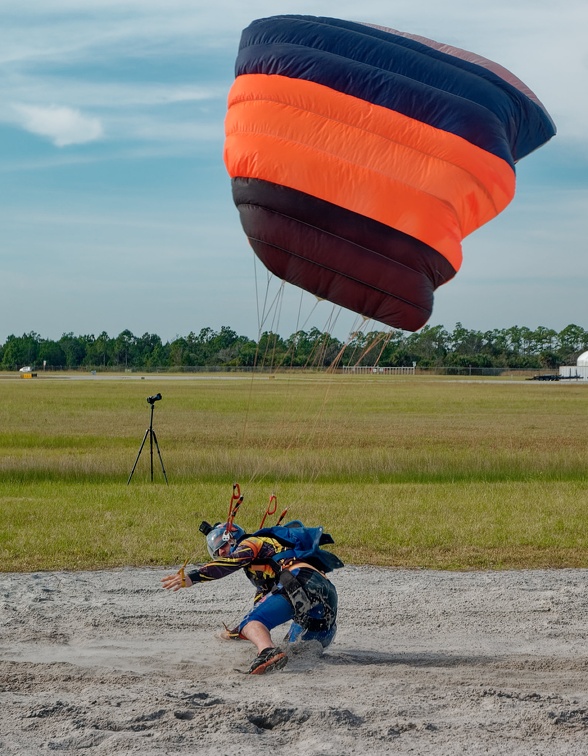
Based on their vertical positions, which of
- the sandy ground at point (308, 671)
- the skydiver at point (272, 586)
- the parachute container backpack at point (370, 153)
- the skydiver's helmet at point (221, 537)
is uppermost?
the parachute container backpack at point (370, 153)

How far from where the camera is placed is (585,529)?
1362cm

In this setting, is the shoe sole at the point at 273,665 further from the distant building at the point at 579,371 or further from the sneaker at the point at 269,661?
the distant building at the point at 579,371

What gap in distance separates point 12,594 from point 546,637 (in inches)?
214

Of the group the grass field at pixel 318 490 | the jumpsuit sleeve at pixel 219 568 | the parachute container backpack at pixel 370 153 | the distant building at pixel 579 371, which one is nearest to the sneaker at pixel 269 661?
the jumpsuit sleeve at pixel 219 568

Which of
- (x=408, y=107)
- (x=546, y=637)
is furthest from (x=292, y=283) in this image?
(x=546, y=637)

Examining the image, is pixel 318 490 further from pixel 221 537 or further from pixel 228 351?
pixel 228 351

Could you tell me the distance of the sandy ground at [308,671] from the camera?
5.80 m

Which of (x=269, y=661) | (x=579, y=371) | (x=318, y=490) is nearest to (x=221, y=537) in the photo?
(x=269, y=661)

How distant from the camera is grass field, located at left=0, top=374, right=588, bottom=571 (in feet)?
40.1

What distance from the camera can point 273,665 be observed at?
7.11 m

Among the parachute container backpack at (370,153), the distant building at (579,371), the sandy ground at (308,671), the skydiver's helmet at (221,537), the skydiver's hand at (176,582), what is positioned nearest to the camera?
the sandy ground at (308,671)

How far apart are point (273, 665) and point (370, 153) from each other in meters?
A: 4.63

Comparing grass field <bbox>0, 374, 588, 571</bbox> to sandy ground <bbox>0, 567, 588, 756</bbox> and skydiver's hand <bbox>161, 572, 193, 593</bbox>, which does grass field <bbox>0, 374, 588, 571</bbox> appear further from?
skydiver's hand <bbox>161, 572, 193, 593</bbox>

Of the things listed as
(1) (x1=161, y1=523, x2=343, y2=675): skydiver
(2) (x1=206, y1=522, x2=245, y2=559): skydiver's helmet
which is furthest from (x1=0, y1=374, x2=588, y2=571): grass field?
(1) (x1=161, y1=523, x2=343, y2=675): skydiver
